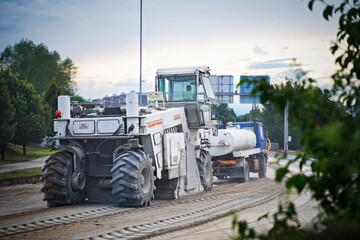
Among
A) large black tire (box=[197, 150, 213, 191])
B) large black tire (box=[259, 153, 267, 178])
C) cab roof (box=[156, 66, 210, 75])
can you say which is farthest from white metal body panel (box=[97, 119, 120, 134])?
large black tire (box=[259, 153, 267, 178])

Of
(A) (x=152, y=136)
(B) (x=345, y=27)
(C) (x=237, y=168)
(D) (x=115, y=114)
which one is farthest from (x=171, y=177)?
(B) (x=345, y=27)

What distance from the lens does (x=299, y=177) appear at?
3656 millimetres

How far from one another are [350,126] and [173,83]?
1402 cm

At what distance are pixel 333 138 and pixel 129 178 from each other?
9745 millimetres

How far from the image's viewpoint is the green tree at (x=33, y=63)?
8131 centimetres

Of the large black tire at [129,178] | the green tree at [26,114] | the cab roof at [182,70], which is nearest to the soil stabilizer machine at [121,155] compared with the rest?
the large black tire at [129,178]

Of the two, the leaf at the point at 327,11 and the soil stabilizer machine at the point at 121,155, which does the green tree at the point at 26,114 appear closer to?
the soil stabilizer machine at the point at 121,155

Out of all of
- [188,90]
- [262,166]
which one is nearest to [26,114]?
[262,166]

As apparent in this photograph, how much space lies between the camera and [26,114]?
4181 cm

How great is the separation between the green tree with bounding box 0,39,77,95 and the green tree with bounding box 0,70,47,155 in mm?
33714

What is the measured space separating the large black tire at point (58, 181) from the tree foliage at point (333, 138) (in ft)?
30.3

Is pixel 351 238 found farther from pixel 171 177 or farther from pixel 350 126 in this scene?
A: pixel 171 177

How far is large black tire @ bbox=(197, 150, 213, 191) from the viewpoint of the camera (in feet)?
56.6

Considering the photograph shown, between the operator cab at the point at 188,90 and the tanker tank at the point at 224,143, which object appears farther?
the tanker tank at the point at 224,143
